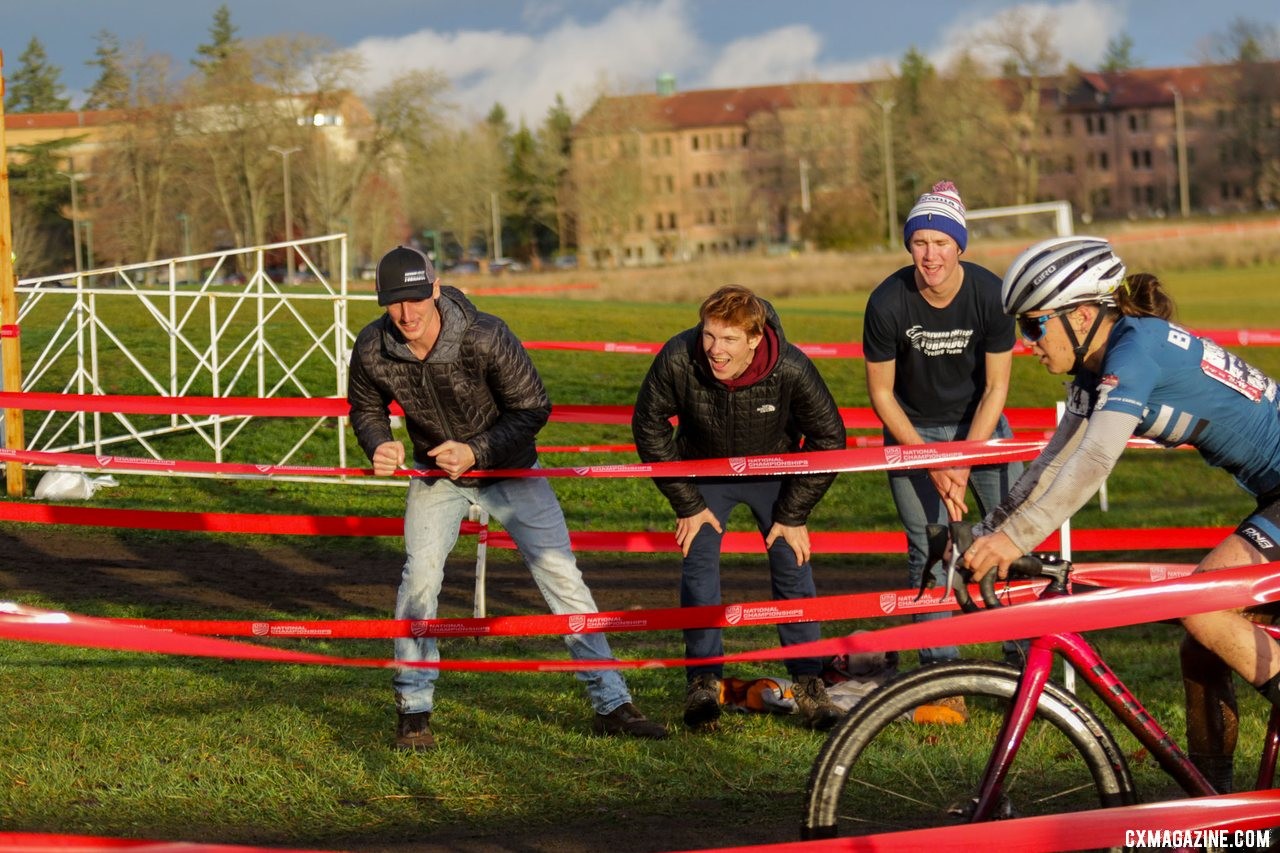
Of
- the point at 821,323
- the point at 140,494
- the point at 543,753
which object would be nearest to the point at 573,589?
the point at 543,753

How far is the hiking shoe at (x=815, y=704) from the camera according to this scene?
21.8 feet

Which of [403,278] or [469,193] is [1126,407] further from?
[469,193]

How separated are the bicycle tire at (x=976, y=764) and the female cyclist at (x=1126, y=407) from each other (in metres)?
0.34

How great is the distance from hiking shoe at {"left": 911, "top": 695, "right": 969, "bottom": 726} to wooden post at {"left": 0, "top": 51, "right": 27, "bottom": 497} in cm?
1064

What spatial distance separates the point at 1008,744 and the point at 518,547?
3010mm

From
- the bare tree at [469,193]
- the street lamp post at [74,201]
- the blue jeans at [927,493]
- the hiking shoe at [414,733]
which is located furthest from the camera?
the bare tree at [469,193]

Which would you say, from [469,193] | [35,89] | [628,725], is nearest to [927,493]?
[628,725]

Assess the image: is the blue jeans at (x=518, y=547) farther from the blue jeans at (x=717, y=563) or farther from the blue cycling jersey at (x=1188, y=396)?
the blue cycling jersey at (x=1188, y=396)

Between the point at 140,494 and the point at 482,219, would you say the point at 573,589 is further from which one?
the point at 482,219

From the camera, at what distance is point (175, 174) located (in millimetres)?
47250

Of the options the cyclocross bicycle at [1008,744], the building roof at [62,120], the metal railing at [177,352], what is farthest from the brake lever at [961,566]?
the building roof at [62,120]

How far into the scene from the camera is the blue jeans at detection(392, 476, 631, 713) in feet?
21.0

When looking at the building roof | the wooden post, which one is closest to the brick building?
the building roof

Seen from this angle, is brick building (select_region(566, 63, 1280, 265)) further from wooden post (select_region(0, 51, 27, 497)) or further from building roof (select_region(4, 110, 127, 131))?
wooden post (select_region(0, 51, 27, 497))
